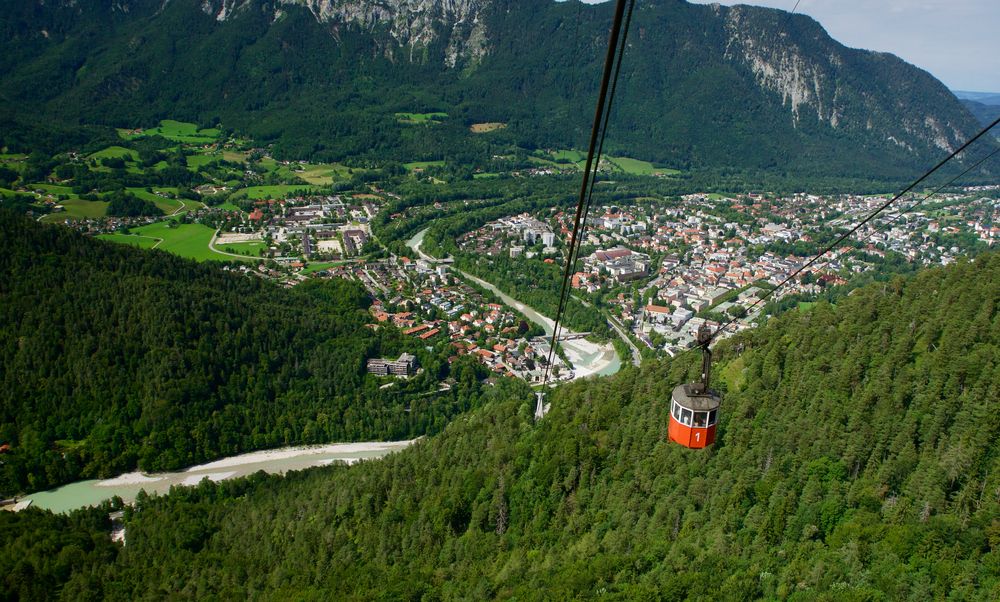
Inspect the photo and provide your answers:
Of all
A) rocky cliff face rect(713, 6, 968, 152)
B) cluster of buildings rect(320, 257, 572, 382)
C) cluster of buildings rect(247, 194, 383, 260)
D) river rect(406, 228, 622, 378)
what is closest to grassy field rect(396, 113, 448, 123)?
cluster of buildings rect(247, 194, 383, 260)

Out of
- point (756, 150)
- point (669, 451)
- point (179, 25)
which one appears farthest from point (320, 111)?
point (669, 451)

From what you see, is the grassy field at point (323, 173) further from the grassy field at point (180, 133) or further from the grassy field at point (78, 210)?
the grassy field at point (78, 210)

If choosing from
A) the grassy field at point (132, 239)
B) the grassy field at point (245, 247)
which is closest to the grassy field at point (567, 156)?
the grassy field at point (245, 247)

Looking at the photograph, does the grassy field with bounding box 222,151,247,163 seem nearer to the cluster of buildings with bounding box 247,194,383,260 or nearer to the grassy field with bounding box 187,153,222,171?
the grassy field with bounding box 187,153,222,171

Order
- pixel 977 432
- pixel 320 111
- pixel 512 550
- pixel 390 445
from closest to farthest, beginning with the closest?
pixel 977 432, pixel 512 550, pixel 390 445, pixel 320 111

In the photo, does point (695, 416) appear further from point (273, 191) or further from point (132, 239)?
point (273, 191)

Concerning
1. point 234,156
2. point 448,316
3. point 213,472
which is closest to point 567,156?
point 234,156

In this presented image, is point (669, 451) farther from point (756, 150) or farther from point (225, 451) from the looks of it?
point (756, 150)
